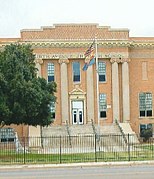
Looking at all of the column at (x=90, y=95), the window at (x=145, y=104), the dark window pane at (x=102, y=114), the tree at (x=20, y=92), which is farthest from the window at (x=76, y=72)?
the tree at (x=20, y=92)

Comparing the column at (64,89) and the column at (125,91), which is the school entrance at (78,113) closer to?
the column at (64,89)

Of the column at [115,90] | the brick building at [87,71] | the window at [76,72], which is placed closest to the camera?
the brick building at [87,71]

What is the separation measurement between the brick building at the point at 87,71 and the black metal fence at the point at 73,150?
616cm

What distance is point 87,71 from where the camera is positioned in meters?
61.3

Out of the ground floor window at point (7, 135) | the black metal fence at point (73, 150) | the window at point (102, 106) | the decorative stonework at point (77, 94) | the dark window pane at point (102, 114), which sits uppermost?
the decorative stonework at point (77, 94)

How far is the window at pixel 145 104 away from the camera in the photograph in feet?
206

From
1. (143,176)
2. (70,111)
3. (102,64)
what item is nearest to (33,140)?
(70,111)

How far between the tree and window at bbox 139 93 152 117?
75.9ft

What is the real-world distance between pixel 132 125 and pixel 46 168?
3386cm

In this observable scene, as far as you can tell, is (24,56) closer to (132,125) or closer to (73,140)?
(73,140)

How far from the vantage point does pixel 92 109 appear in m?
61.0

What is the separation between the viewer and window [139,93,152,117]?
6291cm

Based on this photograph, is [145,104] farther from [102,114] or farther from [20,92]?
[20,92]

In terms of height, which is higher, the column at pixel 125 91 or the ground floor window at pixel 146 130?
the column at pixel 125 91
